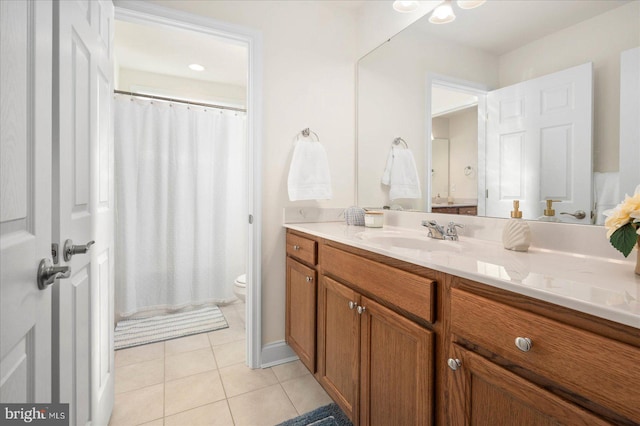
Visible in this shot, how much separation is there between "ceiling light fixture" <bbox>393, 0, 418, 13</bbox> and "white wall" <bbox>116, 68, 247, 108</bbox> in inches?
89.5

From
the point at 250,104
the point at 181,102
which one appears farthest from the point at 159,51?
the point at 250,104

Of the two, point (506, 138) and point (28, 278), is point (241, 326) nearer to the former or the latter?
point (28, 278)

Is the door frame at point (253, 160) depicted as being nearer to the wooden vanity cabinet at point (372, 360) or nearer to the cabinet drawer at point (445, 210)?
Answer: the wooden vanity cabinet at point (372, 360)

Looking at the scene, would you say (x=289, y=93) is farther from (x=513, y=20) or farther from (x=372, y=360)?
(x=372, y=360)

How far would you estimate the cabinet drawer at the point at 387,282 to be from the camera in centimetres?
92

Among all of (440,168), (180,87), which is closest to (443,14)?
(440,168)

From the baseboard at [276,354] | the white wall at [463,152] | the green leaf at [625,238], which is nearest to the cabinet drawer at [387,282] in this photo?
the green leaf at [625,238]

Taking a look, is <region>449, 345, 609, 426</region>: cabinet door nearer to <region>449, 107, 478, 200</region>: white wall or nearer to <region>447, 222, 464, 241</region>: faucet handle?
<region>447, 222, 464, 241</region>: faucet handle

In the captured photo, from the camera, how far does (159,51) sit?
277 cm

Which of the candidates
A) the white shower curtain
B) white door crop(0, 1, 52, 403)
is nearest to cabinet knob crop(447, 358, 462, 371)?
white door crop(0, 1, 52, 403)

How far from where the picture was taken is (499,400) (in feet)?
2.36

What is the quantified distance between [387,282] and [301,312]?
0.83 m

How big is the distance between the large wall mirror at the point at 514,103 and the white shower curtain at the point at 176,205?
69.5 inches

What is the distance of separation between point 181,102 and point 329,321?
247cm
